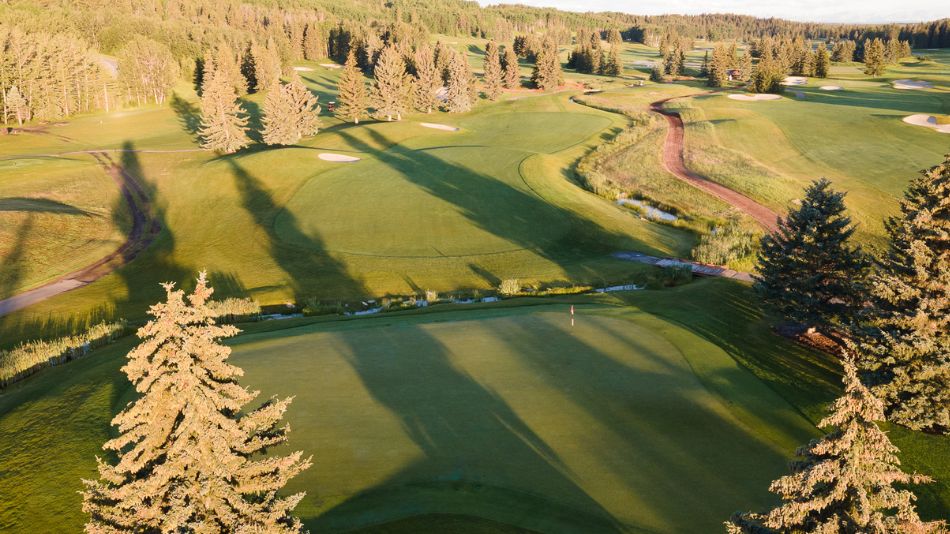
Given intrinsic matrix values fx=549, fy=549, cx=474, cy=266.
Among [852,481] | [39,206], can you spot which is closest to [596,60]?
[39,206]

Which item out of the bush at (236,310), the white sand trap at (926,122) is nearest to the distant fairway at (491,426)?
the bush at (236,310)

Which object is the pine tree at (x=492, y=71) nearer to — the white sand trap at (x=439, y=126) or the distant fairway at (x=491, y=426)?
the white sand trap at (x=439, y=126)

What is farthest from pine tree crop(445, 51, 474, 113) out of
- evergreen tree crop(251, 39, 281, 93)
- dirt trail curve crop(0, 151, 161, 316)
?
dirt trail curve crop(0, 151, 161, 316)

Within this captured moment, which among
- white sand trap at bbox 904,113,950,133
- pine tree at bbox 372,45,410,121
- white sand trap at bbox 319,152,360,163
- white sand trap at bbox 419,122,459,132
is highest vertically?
pine tree at bbox 372,45,410,121

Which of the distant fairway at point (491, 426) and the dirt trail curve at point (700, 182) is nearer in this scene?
the distant fairway at point (491, 426)

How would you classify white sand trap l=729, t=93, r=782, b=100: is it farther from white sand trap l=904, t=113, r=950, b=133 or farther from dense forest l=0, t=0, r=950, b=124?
dense forest l=0, t=0, r=950, b=124
